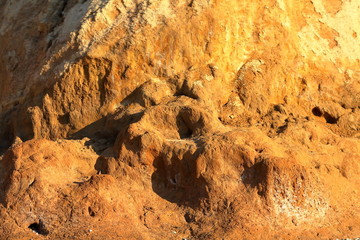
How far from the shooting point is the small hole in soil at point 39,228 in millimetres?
9898

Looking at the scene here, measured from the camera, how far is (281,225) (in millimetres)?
10219

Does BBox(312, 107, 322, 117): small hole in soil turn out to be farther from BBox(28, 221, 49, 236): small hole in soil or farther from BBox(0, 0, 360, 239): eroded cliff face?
BBox(28, 221, 49, 236): small hole in soil

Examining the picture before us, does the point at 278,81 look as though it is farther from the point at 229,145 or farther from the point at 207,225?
the point at 207,225

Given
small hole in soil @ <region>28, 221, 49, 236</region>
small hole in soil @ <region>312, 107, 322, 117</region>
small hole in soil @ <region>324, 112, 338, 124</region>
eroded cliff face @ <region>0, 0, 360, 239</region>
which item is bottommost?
small hole in soil @ <region>324, 112, 338, 124</region>

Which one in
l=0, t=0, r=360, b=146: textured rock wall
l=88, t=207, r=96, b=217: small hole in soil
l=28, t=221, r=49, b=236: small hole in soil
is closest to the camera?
l=28, t=221, r=49, b=236: small hole in soil

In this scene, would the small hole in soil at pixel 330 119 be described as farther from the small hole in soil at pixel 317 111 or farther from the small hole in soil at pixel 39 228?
the small hole in soil at pixel 39 228

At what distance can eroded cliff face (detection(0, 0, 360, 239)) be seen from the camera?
10211 millimetres

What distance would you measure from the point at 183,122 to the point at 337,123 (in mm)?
2763

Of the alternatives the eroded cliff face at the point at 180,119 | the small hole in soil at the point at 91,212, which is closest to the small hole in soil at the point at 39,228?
the eroded cliff face at the point at 180,119

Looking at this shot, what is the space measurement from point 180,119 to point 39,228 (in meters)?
2.69

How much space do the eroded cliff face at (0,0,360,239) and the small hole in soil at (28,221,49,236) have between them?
14 millimetres

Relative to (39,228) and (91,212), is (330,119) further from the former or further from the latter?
(39,228)

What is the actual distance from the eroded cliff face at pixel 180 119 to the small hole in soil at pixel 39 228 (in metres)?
0.01

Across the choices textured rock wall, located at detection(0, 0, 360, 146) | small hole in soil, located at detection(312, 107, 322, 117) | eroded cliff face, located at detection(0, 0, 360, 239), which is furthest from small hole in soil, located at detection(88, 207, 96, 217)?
small hole in soil, located at detection(312, 107, 322, 117)
